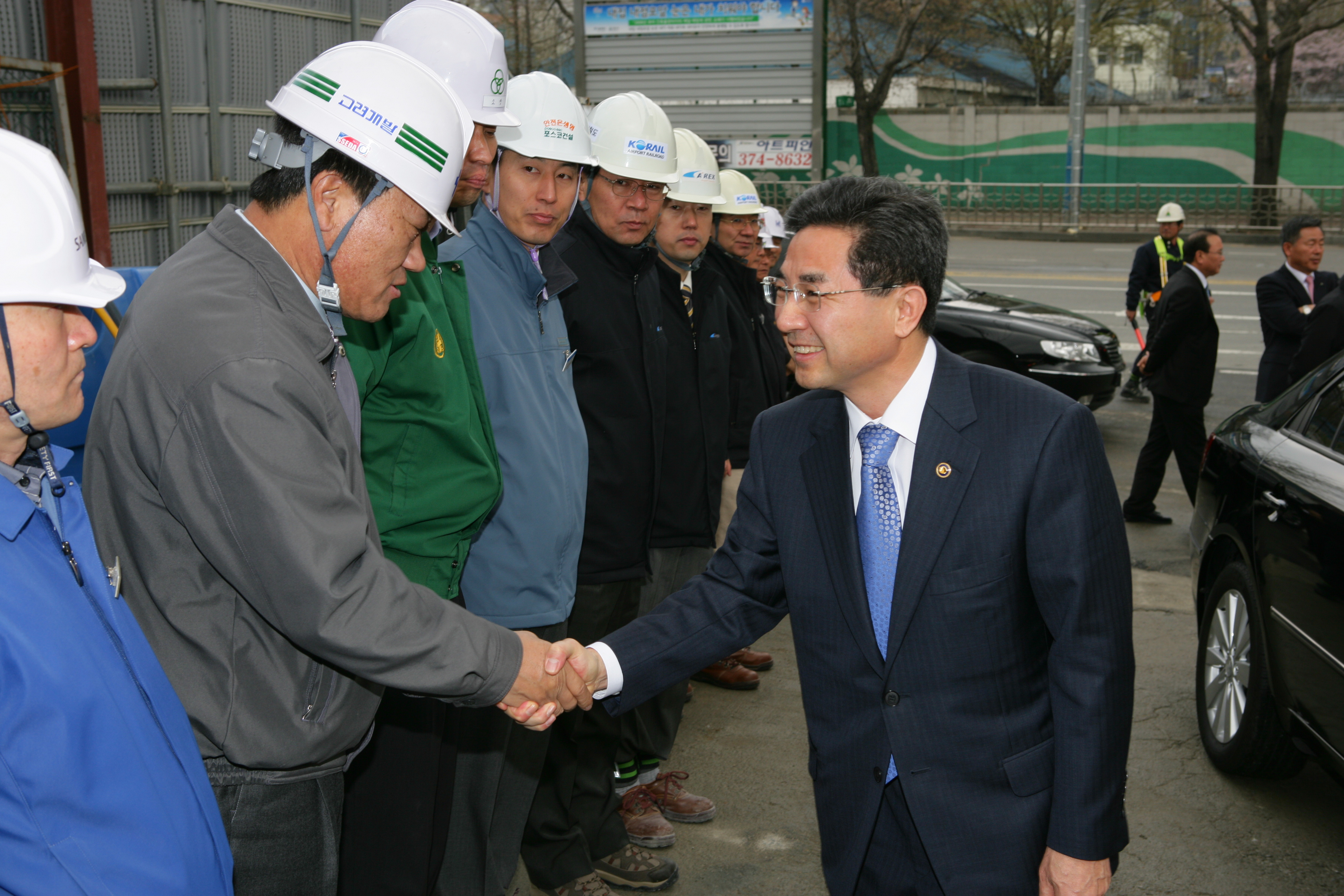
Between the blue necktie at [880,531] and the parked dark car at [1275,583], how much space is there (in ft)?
6.69

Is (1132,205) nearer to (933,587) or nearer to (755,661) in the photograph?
(755,661)

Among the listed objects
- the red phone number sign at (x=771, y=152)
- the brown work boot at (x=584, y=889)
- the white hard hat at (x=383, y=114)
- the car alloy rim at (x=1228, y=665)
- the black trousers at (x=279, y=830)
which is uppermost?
the red phone number sign at (x=771, y=152)

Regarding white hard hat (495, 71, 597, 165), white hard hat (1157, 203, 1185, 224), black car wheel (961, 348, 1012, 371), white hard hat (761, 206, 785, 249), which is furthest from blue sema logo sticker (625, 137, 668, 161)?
white hard hat (1157, 203, 1185, 224)

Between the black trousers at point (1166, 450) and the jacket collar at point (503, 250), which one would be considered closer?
the jacket collar at point (503, 250)

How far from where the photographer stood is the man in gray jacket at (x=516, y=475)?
3301 millimetres

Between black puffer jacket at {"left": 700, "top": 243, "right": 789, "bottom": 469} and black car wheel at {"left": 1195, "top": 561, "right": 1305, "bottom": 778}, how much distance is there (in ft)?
7.04

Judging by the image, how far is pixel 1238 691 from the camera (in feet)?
15.2

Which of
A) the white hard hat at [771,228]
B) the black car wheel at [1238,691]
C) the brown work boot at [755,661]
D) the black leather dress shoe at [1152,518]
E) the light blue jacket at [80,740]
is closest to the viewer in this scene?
the light blue jacket at [80,740]

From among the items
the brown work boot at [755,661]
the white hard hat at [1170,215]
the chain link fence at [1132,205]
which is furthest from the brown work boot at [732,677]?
the chain link fence at [1132,205]

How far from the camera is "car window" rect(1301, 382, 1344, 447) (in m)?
4.16

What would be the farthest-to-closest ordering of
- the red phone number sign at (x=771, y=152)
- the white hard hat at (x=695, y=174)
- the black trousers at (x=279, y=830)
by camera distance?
1. the red phone number sign at (x=771, y=152)
2. the white hard hat at (x=695, y=174)
3. the black trousers at (x=279, y=830)

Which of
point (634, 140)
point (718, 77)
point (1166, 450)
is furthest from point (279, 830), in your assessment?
point (718, 77)

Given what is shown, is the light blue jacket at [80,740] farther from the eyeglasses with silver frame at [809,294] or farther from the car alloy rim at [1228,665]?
the car alloy rim at [1228,665]

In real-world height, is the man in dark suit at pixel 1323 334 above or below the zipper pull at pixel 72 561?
below
